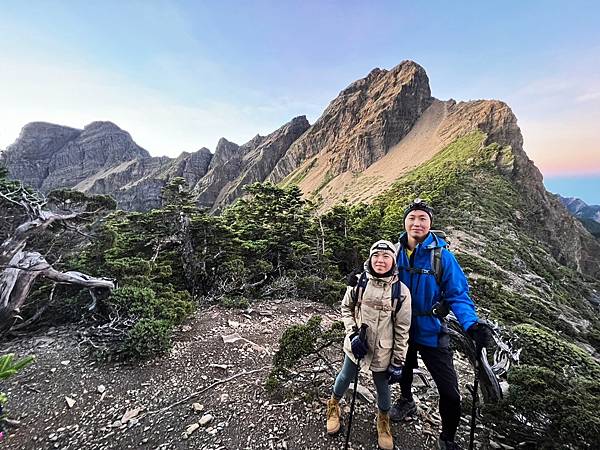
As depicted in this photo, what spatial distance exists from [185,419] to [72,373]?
2207 mm

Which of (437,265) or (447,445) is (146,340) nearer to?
(447,445)

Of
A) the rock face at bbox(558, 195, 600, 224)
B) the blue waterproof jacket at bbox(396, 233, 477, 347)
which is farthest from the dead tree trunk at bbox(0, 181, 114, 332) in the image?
the rock face at bbox(558, 195, 600, 224)

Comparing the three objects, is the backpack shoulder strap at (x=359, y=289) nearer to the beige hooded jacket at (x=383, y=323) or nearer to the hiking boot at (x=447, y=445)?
the beige hooded jacket at (x=383, y=323)

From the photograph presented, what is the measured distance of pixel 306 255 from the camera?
10328 millimetres

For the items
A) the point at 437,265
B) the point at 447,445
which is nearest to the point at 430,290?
the point at 437,265

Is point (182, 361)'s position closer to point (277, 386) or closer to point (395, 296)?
point (277, 386)

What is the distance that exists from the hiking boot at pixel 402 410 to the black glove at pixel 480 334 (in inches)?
51.3

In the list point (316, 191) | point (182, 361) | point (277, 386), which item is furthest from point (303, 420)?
point (316, 191)

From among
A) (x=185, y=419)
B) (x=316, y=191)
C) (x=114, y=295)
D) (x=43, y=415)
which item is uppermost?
(x=316, y=191)

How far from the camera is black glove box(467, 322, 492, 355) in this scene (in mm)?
2268

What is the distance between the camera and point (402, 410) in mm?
3193

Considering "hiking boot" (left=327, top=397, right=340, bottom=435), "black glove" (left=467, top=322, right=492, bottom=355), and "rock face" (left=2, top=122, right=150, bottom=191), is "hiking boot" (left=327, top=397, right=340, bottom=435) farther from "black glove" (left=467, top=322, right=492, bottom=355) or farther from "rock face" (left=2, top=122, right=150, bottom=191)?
"rock face" (left=2, top=122, right=150, bottom=191)

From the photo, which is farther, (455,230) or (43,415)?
(455,230)

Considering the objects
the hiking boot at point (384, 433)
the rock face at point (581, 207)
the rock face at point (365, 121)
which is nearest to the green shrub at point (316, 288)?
the hiking boot at point (384, 433)
